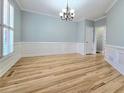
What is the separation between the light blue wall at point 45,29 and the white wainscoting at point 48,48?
9.5 inches

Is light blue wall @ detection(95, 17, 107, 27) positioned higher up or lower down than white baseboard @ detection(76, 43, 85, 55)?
higher up

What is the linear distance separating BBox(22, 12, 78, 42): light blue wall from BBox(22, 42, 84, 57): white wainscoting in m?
0.24

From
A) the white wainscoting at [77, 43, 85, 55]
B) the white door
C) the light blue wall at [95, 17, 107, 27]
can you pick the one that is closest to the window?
the white wainscoting at [77, 43, 85, 55]

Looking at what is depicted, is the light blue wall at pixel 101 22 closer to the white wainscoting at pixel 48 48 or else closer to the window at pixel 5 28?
the white wainscoting at pixel 48 48

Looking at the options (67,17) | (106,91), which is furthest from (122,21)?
(106,91)

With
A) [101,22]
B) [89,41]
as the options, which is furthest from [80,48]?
[101,22]

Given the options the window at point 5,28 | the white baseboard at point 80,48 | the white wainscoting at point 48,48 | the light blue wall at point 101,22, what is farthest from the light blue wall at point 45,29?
the window at point 5,28

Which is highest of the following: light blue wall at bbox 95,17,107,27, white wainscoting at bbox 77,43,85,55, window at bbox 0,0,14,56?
light blue wall at bbox 95,17,107,27

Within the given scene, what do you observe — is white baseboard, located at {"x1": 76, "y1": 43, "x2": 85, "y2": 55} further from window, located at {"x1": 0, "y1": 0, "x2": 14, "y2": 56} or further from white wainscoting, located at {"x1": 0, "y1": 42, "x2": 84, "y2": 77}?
window, located at {"x1": 0, "y1": 0, "x2": 14, "y2": 56}

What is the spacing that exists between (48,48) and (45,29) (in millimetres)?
1214

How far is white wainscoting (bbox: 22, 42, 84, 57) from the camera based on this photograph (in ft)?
16.7

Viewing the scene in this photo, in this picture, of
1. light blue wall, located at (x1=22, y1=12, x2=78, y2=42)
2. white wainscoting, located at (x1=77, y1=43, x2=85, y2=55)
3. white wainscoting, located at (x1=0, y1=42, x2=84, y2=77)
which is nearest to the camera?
white wainscoting, located at (x1=0, y1=42, x2=84, y2=77)

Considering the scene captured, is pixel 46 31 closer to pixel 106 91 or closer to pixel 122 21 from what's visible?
pixel 122 21

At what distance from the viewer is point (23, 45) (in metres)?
4.93
